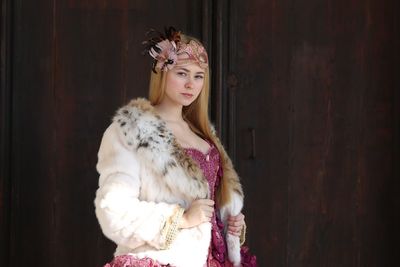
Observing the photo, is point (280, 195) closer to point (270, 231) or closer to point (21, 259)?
point (270, 231)

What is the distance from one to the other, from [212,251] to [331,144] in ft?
3.02

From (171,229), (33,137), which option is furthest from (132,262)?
(33,137)

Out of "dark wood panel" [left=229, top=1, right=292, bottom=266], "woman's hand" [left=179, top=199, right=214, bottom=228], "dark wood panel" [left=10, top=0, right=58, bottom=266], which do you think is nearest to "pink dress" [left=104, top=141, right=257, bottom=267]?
"woman's hand" [left=179, top=199, right=214, bottom=228]

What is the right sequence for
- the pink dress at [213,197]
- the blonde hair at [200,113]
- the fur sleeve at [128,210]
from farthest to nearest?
the blonde hair at [200,113], the pink dress at [213,197], the fur sleeve at [128,210]

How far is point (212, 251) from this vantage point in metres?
1.82

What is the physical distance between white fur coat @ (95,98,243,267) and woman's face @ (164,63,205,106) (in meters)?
0.09

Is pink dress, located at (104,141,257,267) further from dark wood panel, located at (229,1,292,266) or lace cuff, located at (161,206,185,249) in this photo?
dark wood panel, located at (229,1,292,266)

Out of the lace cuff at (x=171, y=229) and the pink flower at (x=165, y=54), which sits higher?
the pink flower at (x=165, y=54)

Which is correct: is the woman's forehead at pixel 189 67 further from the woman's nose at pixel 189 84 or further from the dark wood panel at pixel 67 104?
the dark wood panel at pixel 67 104

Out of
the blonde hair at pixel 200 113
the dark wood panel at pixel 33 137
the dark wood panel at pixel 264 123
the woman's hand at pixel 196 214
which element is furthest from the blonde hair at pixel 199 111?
the dark wood panel at pixel 33 137

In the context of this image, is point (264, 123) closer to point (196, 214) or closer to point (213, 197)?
point (213, 197)

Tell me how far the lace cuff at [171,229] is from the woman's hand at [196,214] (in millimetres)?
19

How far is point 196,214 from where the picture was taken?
1.71 meters

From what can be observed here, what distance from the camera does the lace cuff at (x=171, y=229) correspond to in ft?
5.48
